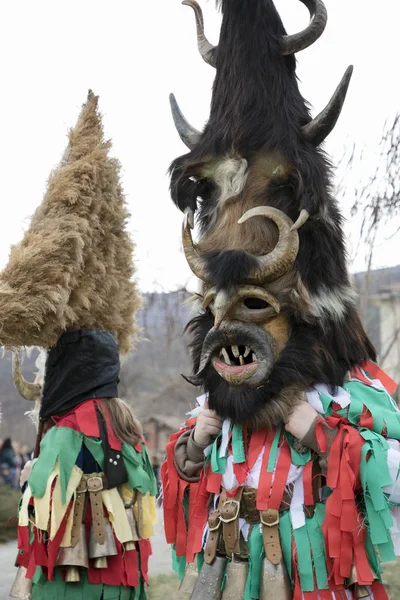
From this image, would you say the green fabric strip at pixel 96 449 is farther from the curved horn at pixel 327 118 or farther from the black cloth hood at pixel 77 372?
the curved horn at pixel 327 118

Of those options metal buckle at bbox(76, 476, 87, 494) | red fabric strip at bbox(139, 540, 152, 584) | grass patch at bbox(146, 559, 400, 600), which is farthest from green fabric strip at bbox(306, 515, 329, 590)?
grass patch at bbox(146, 559, 400, 600)

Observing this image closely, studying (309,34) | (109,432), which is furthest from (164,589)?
(309,34)

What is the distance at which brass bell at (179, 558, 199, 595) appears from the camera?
272 cm

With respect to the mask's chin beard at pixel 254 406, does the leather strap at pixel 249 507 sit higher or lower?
lower

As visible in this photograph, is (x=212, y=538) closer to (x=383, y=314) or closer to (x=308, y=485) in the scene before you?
(x=308, y=485)

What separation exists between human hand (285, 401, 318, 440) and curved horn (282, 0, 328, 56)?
139 centimetres

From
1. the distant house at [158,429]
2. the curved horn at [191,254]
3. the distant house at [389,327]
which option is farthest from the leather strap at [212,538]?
the distant house at [158,429]

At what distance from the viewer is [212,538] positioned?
8.72 feet

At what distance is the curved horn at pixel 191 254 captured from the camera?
2.66 metres

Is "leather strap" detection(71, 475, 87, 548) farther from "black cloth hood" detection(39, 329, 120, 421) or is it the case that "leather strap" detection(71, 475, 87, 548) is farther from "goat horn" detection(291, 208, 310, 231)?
"goat horn" detection(291, 208, 310, 231)

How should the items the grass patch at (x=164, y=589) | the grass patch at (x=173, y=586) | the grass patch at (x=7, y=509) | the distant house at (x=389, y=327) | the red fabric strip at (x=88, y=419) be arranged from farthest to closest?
the grass patch at (x=7, y=509) < the distant house at (x=389, y=327) < the grass patch at (x=164, y=589) < the grass patch at (x=173, y=586) < the red fabric strip at (x=88, y=419)

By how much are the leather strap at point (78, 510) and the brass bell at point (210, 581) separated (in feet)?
3.67

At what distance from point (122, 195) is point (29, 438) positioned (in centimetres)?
1658

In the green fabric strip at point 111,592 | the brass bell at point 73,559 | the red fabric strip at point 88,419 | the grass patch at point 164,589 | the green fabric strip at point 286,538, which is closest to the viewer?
the green fabric strip at point 286,538
